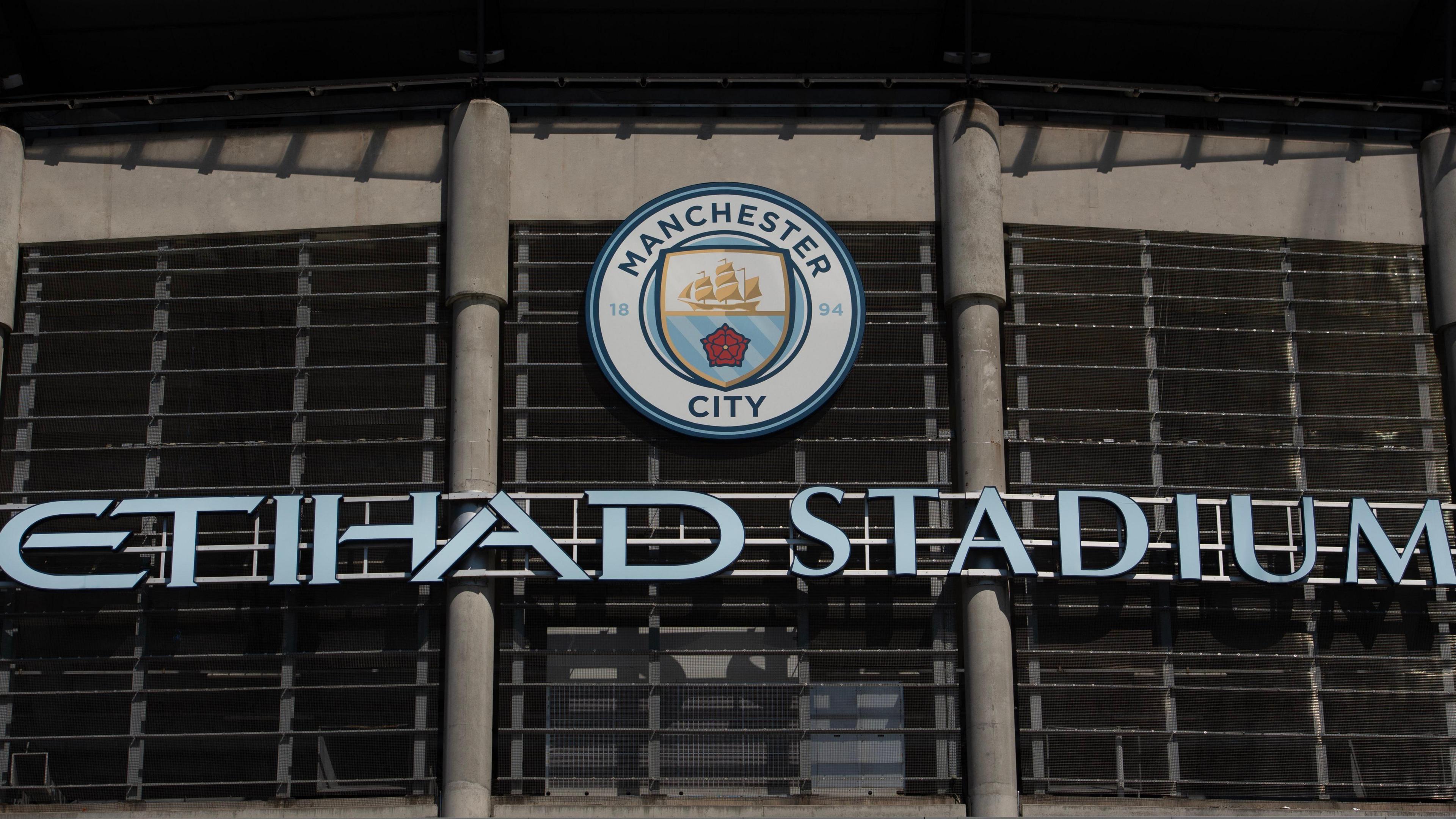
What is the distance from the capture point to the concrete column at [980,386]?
1113 inches

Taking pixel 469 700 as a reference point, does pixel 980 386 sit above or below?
above

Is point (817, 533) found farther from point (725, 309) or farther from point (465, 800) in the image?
point (465, 800)

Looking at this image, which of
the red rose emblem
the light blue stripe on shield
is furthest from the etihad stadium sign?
the red rose emblem

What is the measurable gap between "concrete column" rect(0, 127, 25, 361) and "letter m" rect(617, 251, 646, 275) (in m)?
11.3

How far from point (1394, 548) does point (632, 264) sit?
14.4 meters

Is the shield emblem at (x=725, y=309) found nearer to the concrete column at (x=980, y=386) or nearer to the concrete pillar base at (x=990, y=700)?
the concrete column at (x=980, y=386)

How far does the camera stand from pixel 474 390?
29.6 meters

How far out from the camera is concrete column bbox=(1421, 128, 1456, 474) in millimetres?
31250

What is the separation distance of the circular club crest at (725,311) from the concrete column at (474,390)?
199 cm

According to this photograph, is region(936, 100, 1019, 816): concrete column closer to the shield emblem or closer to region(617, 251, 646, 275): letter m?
the shield emblem

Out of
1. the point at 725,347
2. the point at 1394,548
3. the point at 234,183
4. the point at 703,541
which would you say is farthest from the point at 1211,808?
the point at 234,183

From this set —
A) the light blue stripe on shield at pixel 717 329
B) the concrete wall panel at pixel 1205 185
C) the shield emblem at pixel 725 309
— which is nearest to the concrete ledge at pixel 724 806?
the shield emblem at pixel 725 309

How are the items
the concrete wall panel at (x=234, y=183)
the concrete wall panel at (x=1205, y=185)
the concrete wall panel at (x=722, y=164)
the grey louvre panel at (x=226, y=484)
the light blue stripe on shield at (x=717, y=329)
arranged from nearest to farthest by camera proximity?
the grey louvre panel at (x=226, y=484), the light blue stripe on shield at (x=717, y=329), the concrete wall panel at (x=722, y=164), the concrete wall panel at (x=234, y=183), the concrete wall panel at (x=1205, y=185)

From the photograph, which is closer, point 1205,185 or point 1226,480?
point 1226,480
